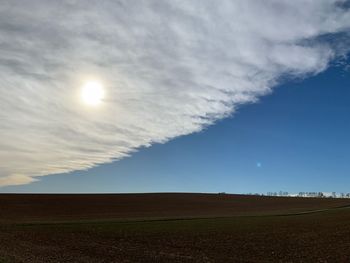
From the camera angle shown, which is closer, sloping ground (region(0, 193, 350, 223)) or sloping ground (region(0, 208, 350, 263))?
sloping ground (region(0, 208, 350, 263))

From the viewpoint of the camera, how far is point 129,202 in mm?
109375

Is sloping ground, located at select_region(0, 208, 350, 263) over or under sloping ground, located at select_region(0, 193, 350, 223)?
under

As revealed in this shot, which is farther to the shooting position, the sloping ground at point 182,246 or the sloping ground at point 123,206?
the sloping ground at point 123,206

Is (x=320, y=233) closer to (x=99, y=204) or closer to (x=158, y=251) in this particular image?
(x=158, y=251)

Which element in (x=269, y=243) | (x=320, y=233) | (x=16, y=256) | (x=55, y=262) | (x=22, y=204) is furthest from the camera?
(x=22, y=204)

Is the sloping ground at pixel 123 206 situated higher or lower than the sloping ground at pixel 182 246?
higher

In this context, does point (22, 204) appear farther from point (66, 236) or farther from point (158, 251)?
point (158, 251)

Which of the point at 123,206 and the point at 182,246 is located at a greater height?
the point at 123,206

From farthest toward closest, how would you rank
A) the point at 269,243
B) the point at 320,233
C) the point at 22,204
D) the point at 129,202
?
1. the point at 129,202
2. the point at 22,204
3. the point at 320,233
4. the point at 269,243

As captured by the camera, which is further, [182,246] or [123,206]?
[123,206]

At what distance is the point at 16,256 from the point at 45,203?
78.3 meters

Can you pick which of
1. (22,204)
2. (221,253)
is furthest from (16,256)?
(22,204)

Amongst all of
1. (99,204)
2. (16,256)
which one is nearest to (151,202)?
(99,204)

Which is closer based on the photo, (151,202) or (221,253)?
(221,253)
